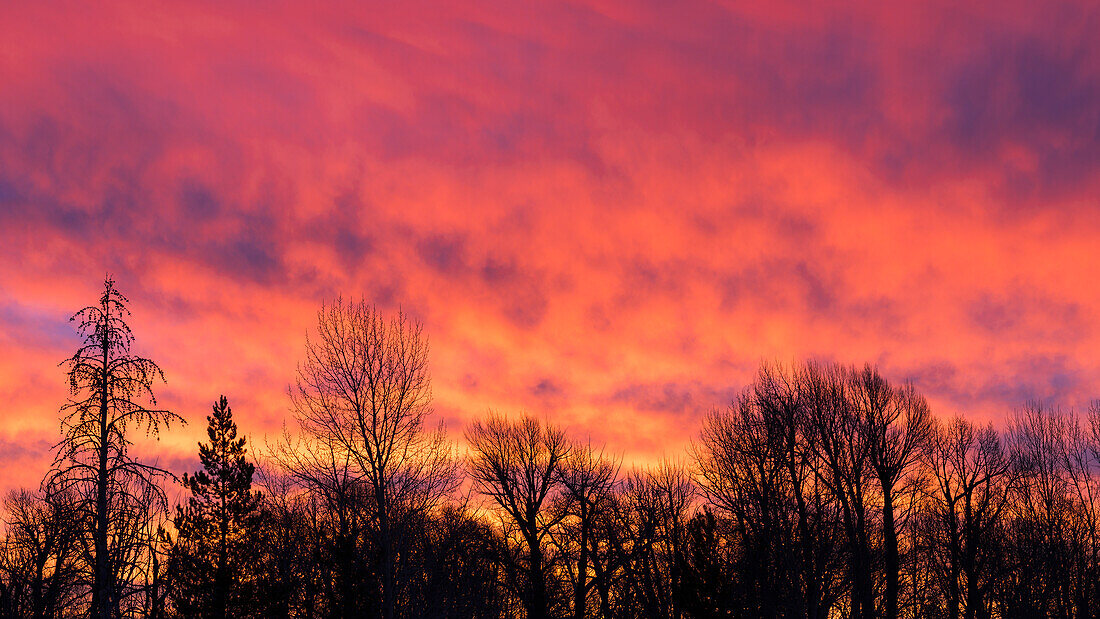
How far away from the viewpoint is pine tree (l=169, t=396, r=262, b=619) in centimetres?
4769

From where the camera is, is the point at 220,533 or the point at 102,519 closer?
the point at 102,519

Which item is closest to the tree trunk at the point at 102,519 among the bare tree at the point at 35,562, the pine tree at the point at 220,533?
the bare tree at the point at 35,562

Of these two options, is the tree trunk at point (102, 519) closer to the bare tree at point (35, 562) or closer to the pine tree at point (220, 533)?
the bare tree at point (35, 562)

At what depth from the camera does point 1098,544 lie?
165 ft

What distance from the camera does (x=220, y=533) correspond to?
49469mm

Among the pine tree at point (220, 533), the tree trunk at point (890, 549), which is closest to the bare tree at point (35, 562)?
the pine tree at point (220, 533)

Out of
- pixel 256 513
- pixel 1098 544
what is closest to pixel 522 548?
pixel 256 513

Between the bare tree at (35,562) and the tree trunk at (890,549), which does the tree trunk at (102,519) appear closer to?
the bare tree at (35,562)

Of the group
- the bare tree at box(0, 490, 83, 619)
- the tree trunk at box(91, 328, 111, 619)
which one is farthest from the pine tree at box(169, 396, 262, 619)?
the tree trunk at box(91, 328, 111, 619)

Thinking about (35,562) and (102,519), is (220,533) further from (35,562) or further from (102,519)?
(102,519)

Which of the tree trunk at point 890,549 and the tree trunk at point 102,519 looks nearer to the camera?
the tree trunk at point 102,519

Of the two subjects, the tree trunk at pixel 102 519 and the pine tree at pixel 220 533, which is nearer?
the tree trunk at pixel 102 519

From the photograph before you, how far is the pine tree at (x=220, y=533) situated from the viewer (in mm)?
47688

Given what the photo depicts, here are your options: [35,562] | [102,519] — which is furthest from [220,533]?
[102,519]
